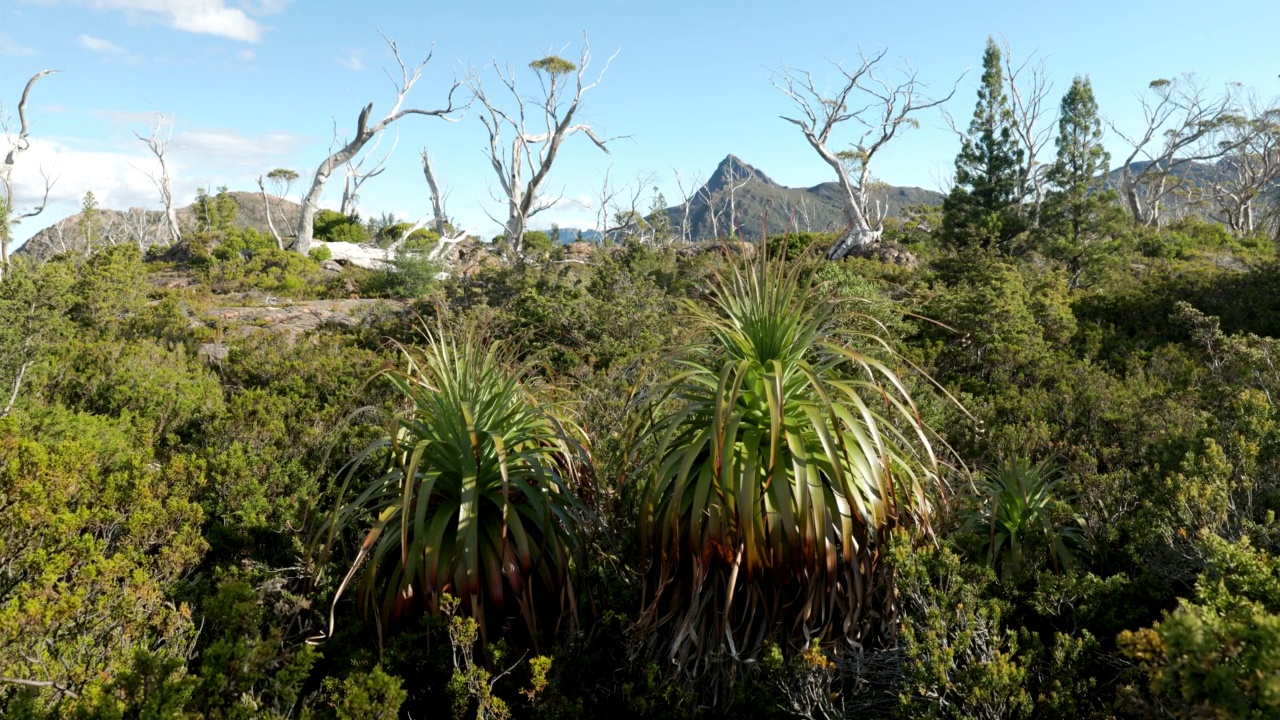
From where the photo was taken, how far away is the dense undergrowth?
2467 mm

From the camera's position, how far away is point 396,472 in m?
3.66

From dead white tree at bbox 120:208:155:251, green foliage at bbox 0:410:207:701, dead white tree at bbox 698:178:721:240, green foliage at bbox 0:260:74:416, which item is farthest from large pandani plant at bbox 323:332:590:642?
dead white tree at bbox 120:208:155:251

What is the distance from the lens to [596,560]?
3.87 metres

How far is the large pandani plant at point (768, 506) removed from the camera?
9.67ft

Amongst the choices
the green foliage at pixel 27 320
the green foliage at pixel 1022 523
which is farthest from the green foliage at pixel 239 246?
the green foliage at pixel 1022 523

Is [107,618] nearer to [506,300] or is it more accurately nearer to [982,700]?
[982,700]

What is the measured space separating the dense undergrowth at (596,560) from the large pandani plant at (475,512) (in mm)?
20

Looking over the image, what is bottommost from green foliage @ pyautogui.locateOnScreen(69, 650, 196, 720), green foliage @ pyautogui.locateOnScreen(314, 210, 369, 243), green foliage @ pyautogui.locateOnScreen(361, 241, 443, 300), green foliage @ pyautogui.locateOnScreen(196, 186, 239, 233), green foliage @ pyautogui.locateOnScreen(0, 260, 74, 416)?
green foliage @ pyautogui.locateOnScreen(69, 650, 196, 720)

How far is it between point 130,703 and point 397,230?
124 ft

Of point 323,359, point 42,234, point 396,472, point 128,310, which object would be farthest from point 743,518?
point 42,234

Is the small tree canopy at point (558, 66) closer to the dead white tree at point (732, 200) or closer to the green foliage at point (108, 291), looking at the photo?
the dead white tree at point (732, 200)

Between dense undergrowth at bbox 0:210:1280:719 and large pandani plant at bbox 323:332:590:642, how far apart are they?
2 centimetres

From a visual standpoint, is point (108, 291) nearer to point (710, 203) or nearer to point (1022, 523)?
point (1022, 523)

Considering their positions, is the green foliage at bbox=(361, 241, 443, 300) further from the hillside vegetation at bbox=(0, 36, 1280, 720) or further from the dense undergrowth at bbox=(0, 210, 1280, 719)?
the hillside vegetation at bbox=(0, 36, 1280, 720)
